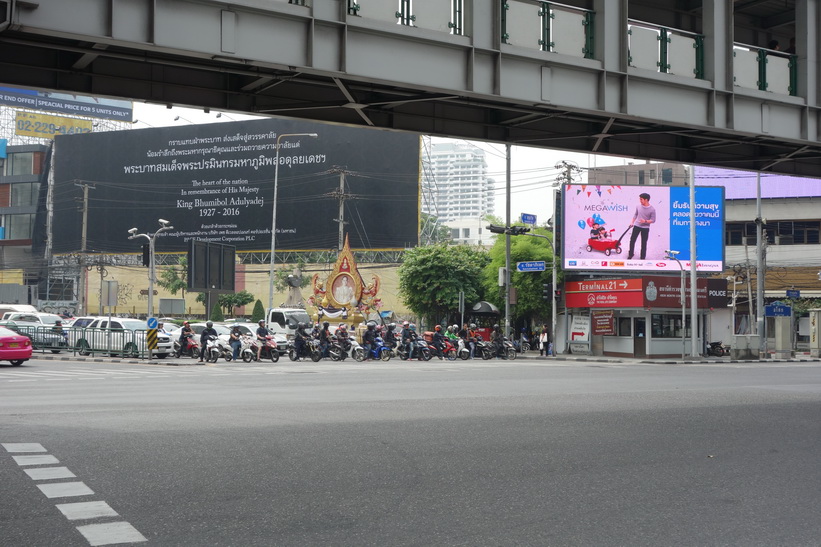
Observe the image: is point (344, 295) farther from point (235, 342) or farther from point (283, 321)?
point (235, 342)

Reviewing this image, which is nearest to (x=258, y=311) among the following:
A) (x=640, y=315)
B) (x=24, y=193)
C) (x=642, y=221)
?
(x=642, y=221)

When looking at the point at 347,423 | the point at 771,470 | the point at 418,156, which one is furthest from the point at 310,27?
the point at 418,156

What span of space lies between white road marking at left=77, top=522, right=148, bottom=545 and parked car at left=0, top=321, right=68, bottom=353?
32.6 meters

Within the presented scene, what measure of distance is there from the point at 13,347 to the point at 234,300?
4700 cm

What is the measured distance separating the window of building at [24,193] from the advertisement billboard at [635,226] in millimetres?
62808

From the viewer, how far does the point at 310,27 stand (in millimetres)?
13141

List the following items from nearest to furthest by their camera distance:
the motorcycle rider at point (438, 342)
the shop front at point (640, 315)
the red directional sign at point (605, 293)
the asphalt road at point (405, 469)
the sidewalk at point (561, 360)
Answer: the asphalt road at point (405, 469)
the sidewalk at point (561, 360)
the motorcycle rider at point (438, 342)
the red directional sign at point (605, 293)
the shop front at point (640, 315)

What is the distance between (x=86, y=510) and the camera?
24.3 ft

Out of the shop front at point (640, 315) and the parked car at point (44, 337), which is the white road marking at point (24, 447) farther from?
the shop front at point (640, 315)

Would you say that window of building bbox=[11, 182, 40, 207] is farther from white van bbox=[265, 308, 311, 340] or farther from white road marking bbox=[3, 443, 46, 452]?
white road marking bbox=[3, 443, 46, 452]

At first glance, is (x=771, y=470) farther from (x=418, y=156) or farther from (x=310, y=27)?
(x=418, y=156)

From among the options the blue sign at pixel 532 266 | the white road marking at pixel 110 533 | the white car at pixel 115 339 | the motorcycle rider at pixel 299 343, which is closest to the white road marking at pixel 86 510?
the white road marking at pixel 110 533

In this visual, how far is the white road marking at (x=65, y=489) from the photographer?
8023 mm

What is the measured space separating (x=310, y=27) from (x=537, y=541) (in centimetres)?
891
